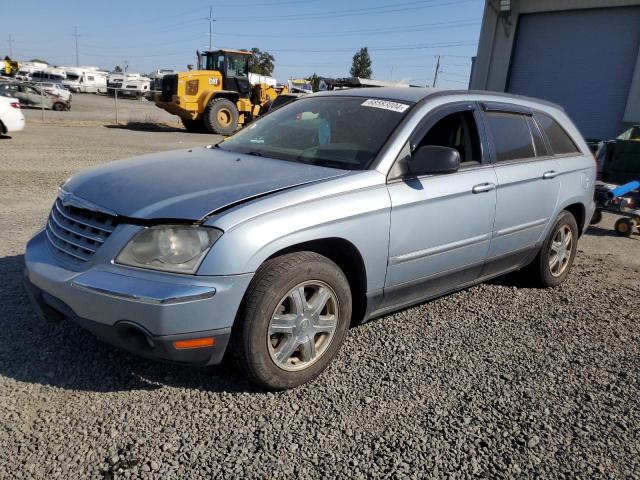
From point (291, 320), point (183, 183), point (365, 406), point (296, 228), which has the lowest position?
point (365, 406)

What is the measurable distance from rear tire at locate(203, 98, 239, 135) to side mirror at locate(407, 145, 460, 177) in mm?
17065

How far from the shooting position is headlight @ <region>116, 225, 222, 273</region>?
2553 millimetres

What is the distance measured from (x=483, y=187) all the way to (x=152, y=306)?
2.46 metres

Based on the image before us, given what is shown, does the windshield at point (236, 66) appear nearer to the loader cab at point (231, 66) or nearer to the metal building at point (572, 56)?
the loader cab at point (231, 66)

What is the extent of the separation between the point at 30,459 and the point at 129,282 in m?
0.85

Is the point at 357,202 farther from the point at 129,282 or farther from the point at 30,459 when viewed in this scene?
the point at 30,459

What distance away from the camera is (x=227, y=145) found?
409cm

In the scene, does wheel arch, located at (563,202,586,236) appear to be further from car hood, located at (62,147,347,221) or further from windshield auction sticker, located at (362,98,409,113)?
car hood, located at (62,147,347,221)

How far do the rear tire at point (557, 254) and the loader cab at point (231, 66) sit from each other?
679 inches

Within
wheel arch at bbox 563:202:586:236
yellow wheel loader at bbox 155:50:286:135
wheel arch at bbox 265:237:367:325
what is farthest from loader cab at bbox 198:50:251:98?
wheel arch at bbox 265:237:367:325

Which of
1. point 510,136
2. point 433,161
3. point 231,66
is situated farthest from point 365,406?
point 231,66

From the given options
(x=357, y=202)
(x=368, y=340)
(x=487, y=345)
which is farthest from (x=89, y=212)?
(x=487, y=345)

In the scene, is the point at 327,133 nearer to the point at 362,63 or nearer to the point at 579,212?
the point at 579,212

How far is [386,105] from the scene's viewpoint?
12.3ft
